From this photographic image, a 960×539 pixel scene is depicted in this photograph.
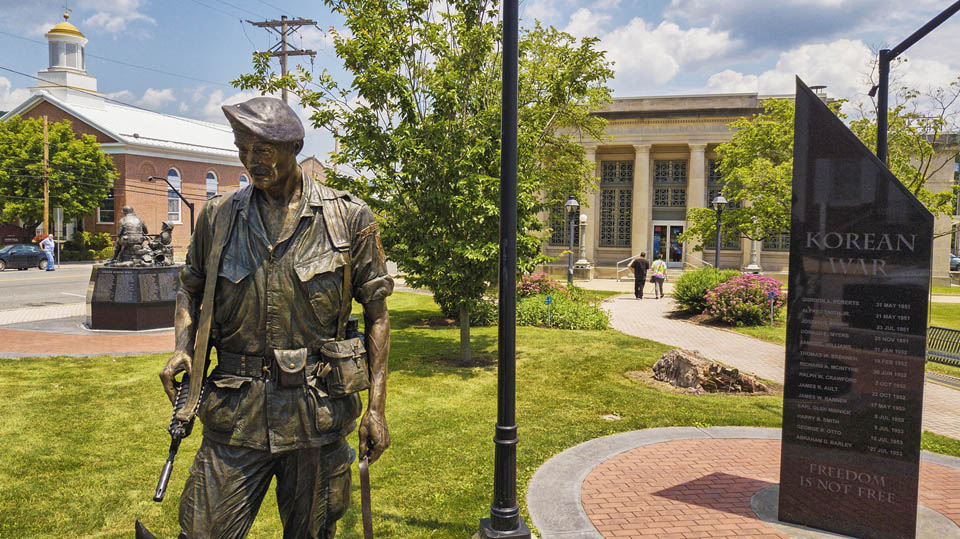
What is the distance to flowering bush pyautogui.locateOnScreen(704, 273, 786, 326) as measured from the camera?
18391mm

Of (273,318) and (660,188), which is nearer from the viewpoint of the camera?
(273,318)

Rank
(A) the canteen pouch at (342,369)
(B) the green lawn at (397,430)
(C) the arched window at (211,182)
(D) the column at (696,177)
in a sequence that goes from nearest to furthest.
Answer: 1. (A) the canteen pouch at (342,369)
2. (B) the green lawn at (397,430)
3. (D) the column at (696,177)
4. (C) the arched window at (211,182)

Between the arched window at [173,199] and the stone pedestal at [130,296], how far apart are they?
37410mm

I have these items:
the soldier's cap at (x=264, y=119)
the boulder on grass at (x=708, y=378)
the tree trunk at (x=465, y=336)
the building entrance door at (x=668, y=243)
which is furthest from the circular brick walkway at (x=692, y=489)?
the building entrance door at (x=668, y=243)

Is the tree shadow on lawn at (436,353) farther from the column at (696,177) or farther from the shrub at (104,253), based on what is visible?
the shrub at (104,253)

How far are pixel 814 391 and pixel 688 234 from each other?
2168cm

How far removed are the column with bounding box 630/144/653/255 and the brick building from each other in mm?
21566

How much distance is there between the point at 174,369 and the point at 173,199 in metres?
52.1

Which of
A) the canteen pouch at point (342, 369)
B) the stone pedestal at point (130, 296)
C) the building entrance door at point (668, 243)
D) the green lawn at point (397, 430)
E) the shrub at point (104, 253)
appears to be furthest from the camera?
the shrub at point (104, 253)

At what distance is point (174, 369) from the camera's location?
3037mm

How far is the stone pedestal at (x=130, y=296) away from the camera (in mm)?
13938

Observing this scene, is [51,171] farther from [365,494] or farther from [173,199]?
[365,494]

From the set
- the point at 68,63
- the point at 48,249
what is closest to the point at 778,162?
the point at 48,249

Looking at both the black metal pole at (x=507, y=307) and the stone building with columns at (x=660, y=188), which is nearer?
the black metal pole at (x=507, y=307)
